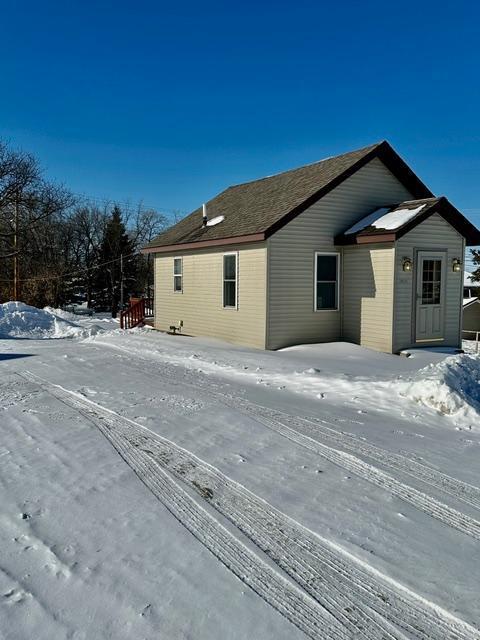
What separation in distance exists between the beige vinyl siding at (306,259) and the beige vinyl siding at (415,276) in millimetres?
1689

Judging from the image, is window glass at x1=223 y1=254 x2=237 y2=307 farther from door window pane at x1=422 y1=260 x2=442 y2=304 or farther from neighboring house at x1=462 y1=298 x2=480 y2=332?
neighboring house at x1=462 y1=298 x2=480 y2=332

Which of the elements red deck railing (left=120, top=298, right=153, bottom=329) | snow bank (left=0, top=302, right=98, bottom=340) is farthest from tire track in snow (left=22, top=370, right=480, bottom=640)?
red deck railing (left=120, top=298, right=153, bottom=329)

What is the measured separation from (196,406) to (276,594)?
4188 mm

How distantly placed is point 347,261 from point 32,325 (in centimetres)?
1396

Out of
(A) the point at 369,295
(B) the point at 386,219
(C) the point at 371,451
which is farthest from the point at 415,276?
(C) the point at 371,451

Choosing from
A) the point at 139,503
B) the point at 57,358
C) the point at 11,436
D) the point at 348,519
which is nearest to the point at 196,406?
the point at 11,436

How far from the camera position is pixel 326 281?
527 inches

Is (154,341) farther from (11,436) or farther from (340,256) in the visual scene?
(11,436)

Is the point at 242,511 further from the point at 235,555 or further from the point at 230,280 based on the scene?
the point at 230,280

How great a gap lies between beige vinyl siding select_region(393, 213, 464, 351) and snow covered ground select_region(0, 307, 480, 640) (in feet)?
13.5

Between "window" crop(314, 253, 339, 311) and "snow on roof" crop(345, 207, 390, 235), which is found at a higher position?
"snow on roof" crop(345, 207, 390, 235)

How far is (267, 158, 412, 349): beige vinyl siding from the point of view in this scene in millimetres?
12758

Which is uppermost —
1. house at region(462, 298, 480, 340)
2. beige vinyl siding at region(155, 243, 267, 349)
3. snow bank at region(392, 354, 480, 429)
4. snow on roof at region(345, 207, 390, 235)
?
snow on roof at region(345, 207, 390, 235)

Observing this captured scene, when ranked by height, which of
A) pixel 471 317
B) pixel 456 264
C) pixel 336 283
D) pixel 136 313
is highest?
pixel 456 264
